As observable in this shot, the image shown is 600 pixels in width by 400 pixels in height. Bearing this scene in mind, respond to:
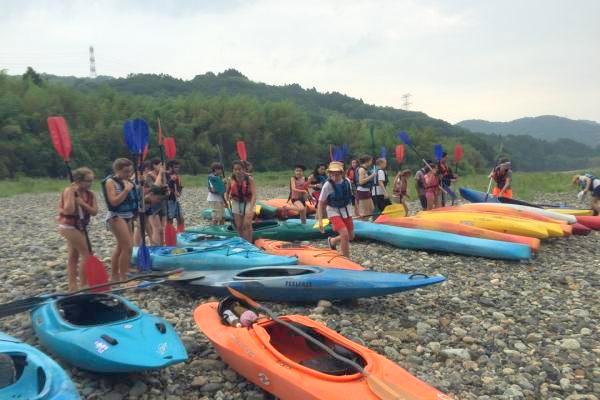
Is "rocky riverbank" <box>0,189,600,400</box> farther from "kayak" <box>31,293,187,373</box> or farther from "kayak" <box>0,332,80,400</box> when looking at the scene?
"kayak" <box>0,332,80,400</box>

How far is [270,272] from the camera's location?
5.49m

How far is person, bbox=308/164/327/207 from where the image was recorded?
10.6 meters

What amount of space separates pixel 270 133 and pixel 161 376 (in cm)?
4033

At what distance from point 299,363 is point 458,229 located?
5.04 meters

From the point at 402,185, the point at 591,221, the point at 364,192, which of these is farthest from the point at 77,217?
the point at 591,221

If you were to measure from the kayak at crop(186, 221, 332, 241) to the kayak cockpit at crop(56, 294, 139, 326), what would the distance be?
13.1ft

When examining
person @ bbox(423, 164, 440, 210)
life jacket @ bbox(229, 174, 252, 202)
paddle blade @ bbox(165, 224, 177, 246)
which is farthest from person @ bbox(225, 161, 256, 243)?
person @ bbox(423, 164, 440, 210)

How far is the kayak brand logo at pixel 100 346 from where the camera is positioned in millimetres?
3443

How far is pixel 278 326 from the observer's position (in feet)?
13.2

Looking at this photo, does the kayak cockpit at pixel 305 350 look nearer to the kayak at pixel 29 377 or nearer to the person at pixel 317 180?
the kayak at pixel 29 377

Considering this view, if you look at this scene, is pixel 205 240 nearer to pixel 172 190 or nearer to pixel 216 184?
pixel 172 190

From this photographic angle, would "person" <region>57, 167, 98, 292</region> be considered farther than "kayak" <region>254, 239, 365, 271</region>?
No

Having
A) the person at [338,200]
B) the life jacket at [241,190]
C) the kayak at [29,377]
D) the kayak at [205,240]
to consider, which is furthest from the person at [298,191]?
the kayak at [29,377]

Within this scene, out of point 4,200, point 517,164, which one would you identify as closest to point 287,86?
point 517,164
